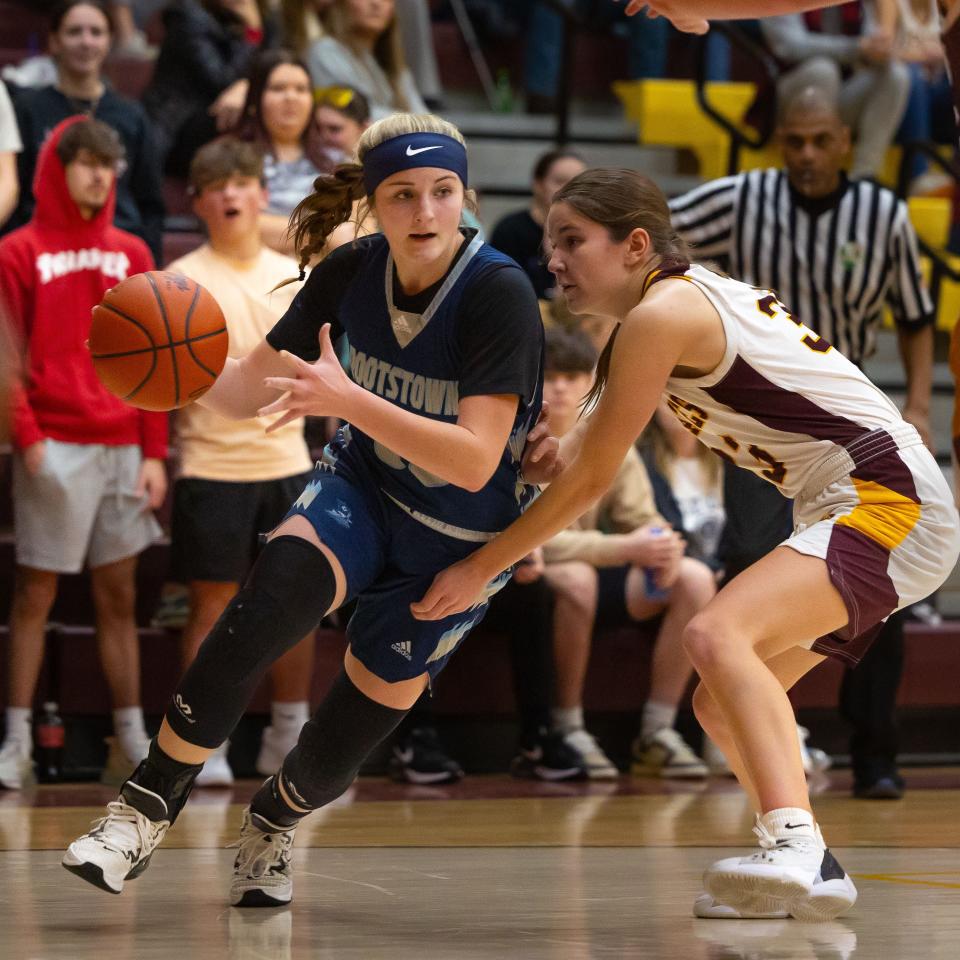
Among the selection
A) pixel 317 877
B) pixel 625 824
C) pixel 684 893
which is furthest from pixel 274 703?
pixel 684 893

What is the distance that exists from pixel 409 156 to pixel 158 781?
1325 millimetres

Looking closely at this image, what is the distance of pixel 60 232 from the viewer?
5.81m

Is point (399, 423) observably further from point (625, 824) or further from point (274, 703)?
point (274, 703)

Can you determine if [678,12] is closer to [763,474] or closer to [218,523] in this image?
[763,474]

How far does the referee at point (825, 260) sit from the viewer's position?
575cm

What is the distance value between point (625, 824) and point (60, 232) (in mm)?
2723

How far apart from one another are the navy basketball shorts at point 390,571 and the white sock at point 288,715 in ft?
7.62

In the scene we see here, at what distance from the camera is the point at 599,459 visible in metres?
3.38

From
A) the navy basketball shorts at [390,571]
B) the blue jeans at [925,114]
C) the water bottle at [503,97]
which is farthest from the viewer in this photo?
the water bottle at [503,97]

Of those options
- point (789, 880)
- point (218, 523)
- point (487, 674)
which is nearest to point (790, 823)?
point (789, 880)

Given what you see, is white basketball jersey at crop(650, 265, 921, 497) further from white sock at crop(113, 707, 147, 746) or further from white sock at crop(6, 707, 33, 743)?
white sock at crop(6, 707, 33, 743)

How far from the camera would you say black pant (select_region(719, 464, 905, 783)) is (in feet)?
18.7

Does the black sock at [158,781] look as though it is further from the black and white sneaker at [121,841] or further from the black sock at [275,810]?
the black sock at [275,810]

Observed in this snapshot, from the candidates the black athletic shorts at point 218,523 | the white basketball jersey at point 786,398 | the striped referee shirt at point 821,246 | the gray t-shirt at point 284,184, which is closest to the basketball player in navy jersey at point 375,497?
the white basketball jersey at point 786,398
